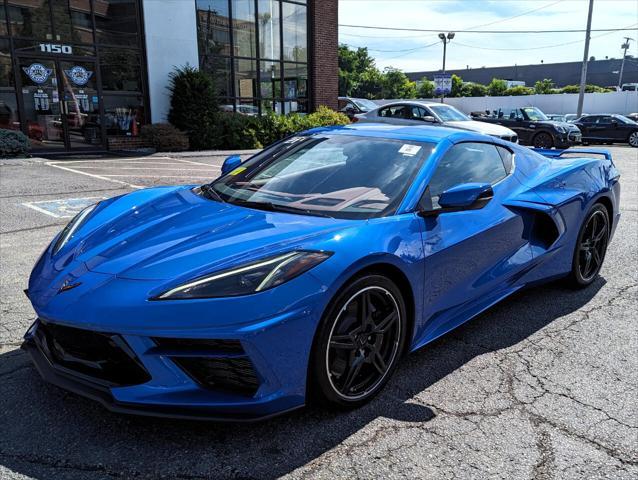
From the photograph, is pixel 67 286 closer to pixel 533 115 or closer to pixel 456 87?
pixel 533 115

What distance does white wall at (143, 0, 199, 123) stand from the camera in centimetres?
1564

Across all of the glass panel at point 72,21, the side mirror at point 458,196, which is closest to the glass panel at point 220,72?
the glass panel at point 72,21

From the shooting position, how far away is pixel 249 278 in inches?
89.1

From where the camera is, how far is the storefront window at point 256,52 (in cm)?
1730

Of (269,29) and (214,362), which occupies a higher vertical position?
(269,29)

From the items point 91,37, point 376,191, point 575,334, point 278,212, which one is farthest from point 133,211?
point 91,37

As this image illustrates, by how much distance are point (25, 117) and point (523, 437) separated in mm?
14677

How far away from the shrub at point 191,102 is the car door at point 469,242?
13153mm

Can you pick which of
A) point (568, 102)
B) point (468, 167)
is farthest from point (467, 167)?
point (568, 102)

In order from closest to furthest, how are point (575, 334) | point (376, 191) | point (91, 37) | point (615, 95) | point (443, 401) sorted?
1. point (443, 401)
2. point (376, 191)
3. point (575, 334)
4. point (91, 37)
5. point (615, 95)

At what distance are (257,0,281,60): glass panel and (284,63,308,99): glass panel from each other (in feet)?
2.38

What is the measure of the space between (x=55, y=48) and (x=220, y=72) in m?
5.17

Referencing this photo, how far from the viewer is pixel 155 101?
15969 millimetres

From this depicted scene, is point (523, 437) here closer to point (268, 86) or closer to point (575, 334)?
point (575, 334)
